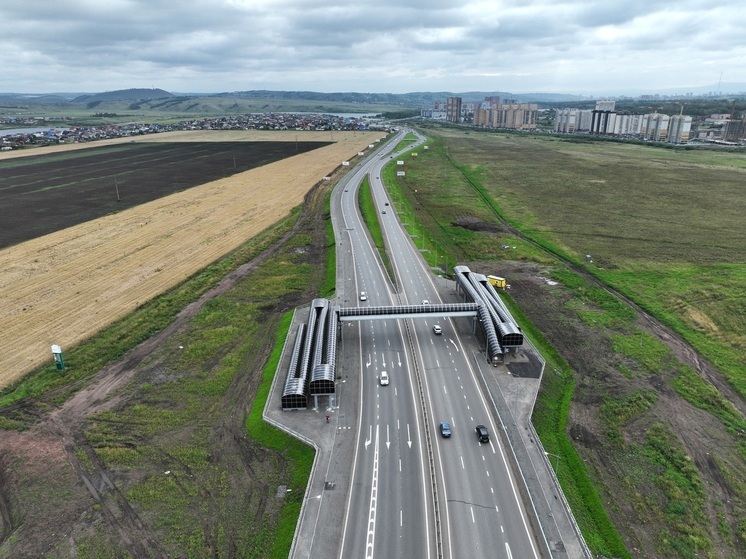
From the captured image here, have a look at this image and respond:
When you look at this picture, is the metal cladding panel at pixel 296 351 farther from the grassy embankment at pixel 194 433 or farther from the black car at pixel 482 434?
the black car at pixel 482 434

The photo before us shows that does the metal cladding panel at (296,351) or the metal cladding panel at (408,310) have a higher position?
the metal cladding panel at (408,310)

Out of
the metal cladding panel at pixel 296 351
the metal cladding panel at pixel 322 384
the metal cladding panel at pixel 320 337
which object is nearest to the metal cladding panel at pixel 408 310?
the metal cladding panel at pixel 320 337

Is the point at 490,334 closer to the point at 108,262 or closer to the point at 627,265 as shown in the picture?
Answer: the point at 627,265

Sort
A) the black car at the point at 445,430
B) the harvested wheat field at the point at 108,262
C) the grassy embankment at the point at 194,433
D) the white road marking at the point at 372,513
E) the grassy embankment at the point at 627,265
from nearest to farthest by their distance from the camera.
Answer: the white road marking at the point at 372,513, the grassy embankment at the point at 194,433, the grassy embankment at the point at 627,265, the black car at the point at 445,430, the harvested wheat field at the point at 108,262

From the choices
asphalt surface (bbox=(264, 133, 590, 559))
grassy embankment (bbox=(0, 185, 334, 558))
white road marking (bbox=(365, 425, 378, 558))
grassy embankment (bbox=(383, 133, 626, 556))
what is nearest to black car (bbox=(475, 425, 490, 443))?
asphalt surface (bbox=(264, 133, 590, 559))

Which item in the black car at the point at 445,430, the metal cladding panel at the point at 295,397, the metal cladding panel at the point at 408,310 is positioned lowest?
the black car at the point at 445,430

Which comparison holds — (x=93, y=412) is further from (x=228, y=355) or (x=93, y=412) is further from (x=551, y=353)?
(x=551, y=353)
